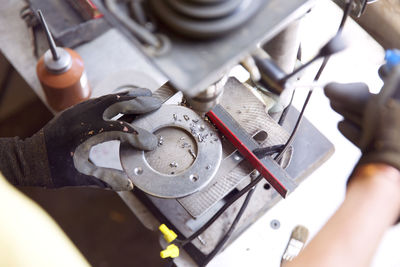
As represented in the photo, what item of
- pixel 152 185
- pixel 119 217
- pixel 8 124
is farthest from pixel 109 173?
pixel 8 124

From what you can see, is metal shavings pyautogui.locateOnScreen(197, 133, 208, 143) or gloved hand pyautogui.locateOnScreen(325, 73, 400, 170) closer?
gloved hand pyautogui.locateOnScreen(325, 73, 400, 170)

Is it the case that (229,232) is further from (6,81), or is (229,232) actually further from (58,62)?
(6,81)

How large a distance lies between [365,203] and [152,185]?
446 millimetres

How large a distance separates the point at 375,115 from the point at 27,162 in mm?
828

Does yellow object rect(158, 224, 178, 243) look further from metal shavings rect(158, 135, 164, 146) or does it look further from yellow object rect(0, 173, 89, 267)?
yellow object rect(0, 173, 89, 267)

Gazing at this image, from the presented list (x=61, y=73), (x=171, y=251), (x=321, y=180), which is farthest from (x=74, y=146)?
(x=321, y=180)

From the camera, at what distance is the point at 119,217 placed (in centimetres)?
186

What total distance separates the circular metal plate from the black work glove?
4 centimetres

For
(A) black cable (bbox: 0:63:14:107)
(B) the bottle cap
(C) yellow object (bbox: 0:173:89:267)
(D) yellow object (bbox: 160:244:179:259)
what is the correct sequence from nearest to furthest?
(C) yellow object (bbox: 0:173:89:267) < (D) yellow object (bbox: 160:244:179:259) < (B) the bottle cap < (A) black cable (bbox: 0:63:14:107)

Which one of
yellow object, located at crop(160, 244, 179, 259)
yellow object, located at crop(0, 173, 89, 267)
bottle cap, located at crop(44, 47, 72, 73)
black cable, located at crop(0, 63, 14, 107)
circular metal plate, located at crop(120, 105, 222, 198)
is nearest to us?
yellow object, located at crop(0, 173, 89, 267)

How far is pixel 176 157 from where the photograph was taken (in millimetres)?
974

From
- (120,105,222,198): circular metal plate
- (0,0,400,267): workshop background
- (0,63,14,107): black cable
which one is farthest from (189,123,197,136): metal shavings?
(0,63,14,107): black cable

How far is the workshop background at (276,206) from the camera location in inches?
44.7

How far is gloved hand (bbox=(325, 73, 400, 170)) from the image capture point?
664 millimetres
